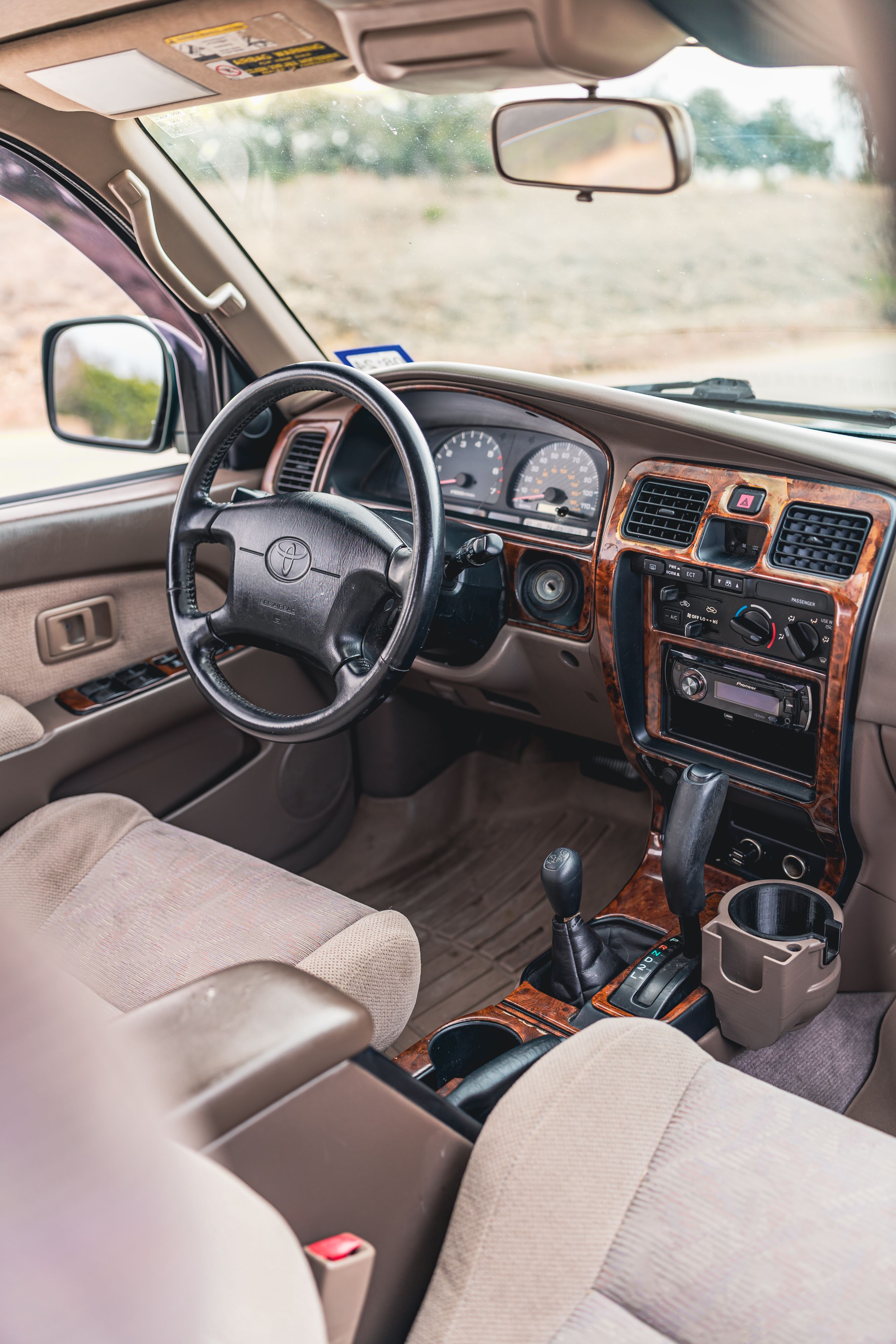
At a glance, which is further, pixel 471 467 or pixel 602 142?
pixel 471 467

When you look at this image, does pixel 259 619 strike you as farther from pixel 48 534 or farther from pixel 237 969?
pixel 237 969

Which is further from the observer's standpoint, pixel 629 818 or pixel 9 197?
pixel 629 818

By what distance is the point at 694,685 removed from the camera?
198 cm

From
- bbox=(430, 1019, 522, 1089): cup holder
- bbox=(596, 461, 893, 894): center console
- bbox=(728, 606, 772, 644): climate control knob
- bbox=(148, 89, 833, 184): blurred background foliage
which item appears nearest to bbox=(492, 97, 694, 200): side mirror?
bbox=(148, 89, 833, 184): blurred background foliage

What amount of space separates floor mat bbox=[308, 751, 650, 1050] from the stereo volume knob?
77 cm

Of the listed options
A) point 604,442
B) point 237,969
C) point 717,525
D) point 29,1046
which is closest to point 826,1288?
point 237,969

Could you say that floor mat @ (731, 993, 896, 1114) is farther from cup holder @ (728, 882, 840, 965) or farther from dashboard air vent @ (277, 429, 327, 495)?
dashboard air vent @ (277, 429, 327, 495)

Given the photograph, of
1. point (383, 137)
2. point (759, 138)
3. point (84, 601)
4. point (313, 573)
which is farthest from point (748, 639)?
point (383, 137)

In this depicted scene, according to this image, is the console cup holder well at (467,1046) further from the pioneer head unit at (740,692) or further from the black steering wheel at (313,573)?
the pioneer head unit at (740,692)

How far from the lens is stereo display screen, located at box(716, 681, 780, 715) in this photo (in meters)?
1.85

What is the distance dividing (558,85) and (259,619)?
937 millimetres

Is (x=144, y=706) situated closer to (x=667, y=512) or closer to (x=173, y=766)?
(x=173, y=766)

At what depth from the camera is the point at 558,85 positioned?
4.24 ft

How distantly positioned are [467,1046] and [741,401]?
1.32 meters
